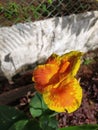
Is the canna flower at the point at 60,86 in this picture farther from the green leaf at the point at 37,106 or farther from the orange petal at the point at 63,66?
the green leaf at the point at 37,106

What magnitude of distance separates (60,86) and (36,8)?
1.81 metres

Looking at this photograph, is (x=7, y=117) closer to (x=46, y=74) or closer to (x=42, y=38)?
(x=46, y=74)

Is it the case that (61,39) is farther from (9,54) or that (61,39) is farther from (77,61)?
(77,61)

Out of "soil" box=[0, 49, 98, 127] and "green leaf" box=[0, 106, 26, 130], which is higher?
"green leaf" box=[0, 106, 26, 130]

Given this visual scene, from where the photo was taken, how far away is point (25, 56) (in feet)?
11.1

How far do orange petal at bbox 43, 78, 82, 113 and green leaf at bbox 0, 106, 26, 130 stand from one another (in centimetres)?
42

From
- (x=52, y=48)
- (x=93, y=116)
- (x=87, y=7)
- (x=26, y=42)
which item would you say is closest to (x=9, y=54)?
(x=26, y=42)

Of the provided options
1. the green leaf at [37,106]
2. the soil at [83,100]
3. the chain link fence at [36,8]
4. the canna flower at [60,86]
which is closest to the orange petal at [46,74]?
the canna flower at [60,86]

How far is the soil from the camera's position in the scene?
319cm

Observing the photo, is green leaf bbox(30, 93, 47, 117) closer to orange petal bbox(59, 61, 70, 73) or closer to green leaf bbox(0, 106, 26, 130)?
green leaf bbox(0, 106, 26, 130)

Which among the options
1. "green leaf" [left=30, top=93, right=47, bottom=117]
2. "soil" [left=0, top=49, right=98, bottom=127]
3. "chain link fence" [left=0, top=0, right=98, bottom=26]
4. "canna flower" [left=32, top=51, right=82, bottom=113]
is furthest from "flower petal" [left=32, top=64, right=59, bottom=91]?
"chain link fence" [left=0, top=0, right=98, bottom=26]

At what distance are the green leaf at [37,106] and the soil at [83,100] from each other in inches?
21.9

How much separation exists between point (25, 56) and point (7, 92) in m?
0.34

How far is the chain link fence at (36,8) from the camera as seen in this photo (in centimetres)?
378
